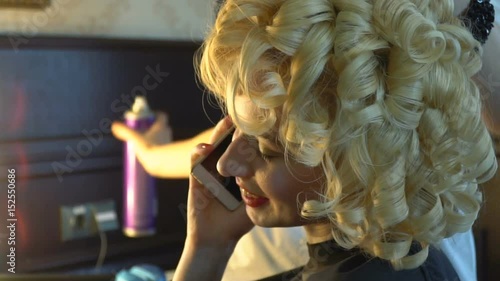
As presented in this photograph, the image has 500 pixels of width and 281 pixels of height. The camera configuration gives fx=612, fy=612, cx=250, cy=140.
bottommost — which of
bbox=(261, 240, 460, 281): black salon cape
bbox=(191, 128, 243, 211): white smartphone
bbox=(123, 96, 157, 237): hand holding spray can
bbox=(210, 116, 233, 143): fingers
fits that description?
bbox=(123, 96, 157, 237): hand holding spray can

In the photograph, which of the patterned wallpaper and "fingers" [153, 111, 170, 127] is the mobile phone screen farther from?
"fingers" [153, 111, 170, 127]

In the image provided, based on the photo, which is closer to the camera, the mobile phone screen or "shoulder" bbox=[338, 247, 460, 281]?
"shoulder" bbox=[338, 247, 460, 281]

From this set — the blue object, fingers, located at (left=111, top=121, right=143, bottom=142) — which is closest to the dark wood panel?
fingers, located at (left=111, top=121, right=143, bottom=142)

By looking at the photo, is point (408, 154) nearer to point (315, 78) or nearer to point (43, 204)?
A: point (315, 78)

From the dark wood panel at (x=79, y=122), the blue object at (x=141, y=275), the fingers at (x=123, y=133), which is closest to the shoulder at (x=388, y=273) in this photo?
the blue object at (x=141, y=275)

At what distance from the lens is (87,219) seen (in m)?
1.28

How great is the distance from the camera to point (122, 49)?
1318mm

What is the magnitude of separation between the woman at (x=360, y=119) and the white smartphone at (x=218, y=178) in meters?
0.09

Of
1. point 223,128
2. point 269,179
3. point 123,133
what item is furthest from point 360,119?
point 123,133

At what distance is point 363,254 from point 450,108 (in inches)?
7.4

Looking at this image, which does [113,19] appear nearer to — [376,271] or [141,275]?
[141,275]

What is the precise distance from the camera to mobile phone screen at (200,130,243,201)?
0.74 m

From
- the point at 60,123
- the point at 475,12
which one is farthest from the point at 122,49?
the point at 475,12

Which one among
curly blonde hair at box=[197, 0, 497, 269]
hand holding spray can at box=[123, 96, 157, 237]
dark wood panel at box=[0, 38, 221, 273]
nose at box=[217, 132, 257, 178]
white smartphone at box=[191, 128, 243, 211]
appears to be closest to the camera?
curly blonde hair at box=[197, 0, 497, 269]
